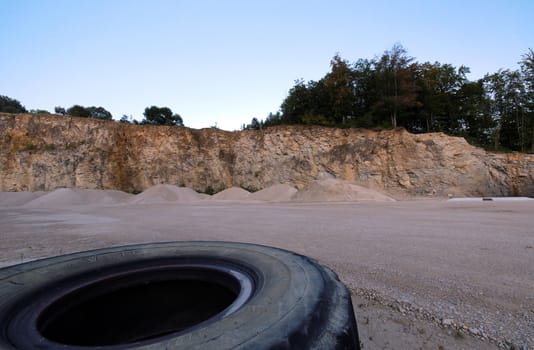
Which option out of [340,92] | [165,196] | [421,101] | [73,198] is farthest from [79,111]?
[421,101]

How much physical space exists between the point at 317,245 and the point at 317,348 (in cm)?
293

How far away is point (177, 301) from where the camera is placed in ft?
4.13

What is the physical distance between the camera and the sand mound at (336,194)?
14.5m

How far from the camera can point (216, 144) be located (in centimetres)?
2234

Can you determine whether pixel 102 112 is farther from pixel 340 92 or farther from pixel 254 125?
pixel 340 92

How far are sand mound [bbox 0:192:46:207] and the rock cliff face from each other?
1863 mm

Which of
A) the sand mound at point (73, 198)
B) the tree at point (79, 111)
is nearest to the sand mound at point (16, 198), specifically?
the sand mound at point (73, 198)

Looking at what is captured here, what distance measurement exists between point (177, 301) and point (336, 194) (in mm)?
14211

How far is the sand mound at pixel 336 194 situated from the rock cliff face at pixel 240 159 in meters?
3.75

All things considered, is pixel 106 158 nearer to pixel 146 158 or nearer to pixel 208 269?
pixel 146 158

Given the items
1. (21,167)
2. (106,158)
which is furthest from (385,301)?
(21,167)

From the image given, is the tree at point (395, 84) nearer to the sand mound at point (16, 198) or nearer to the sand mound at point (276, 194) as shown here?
the sand mound at point (276, 194)

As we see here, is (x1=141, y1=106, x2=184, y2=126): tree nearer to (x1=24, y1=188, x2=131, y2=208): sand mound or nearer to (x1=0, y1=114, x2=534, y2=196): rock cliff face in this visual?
(x1=0, y1=114, x2=534, y2=196): rock cliff face

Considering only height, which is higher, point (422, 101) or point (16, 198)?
point (422, 101)
